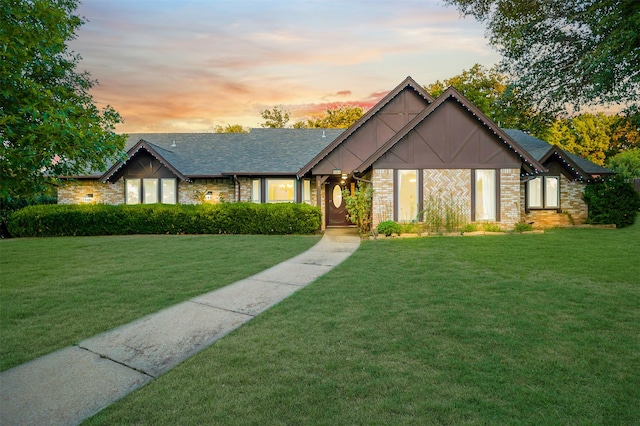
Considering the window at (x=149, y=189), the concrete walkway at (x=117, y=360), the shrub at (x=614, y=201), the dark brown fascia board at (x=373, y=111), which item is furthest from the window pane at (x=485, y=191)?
the window at (x=149, y=189)

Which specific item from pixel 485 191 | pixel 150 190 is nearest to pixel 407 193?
pixel 485 191

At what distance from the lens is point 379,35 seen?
55.0 feet

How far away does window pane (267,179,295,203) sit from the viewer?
1862 cm

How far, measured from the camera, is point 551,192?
17250 millimetres

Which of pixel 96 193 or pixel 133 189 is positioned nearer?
pixel 133 189

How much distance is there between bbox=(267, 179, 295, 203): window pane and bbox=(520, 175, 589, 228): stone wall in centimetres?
1137

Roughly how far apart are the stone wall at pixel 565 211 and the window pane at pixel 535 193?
0.30 meters

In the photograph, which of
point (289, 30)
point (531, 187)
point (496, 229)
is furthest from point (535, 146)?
point (289, 30)

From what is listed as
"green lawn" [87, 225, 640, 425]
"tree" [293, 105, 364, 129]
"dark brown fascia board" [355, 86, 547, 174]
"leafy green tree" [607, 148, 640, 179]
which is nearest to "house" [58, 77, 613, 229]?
"dark brown fascia board" [355, 86, 547, 174]

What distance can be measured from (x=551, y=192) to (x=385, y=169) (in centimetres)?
909

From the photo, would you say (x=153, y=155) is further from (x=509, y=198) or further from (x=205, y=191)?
(x=509, y=198)

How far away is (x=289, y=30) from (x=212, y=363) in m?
Answer: 16.2

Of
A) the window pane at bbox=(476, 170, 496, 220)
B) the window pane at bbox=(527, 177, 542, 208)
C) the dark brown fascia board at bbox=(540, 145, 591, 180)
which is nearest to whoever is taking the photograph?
the window pane at bbox=(476, 170, 496, 220)

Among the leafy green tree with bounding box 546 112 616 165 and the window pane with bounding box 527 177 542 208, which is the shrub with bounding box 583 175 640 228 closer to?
the window pane with bounding box 527 177 542 208
